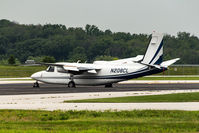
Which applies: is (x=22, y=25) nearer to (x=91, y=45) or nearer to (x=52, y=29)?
(x=52, y=29)

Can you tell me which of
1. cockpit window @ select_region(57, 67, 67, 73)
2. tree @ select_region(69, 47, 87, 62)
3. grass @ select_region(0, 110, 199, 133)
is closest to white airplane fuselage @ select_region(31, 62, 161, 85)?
cockpit window @ select_region(57, 67, 67, 73)

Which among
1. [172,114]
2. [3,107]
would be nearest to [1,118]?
[3,107]

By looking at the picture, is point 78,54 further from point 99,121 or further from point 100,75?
point 99,121

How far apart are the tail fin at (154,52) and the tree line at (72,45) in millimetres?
53457

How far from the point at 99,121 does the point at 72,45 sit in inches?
3840

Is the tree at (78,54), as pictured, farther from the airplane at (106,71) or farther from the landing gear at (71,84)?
the landing gear at (71,84)

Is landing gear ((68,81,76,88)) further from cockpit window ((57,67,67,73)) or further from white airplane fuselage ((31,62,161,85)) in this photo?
cockpit window ((57,67,67,73))

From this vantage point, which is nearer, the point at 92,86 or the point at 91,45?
the point at 92,86

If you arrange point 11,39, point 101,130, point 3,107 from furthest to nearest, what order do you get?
point 11,39 < point 3,107 < point 101,130

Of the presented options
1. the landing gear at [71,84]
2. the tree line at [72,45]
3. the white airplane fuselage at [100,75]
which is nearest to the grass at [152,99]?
the white airplane fuselage at [100,75]

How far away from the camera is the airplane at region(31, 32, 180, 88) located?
176ft

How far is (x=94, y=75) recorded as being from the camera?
5500 centimetres

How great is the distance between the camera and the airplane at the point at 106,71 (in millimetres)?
53625

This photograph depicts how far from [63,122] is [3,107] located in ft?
26.9
